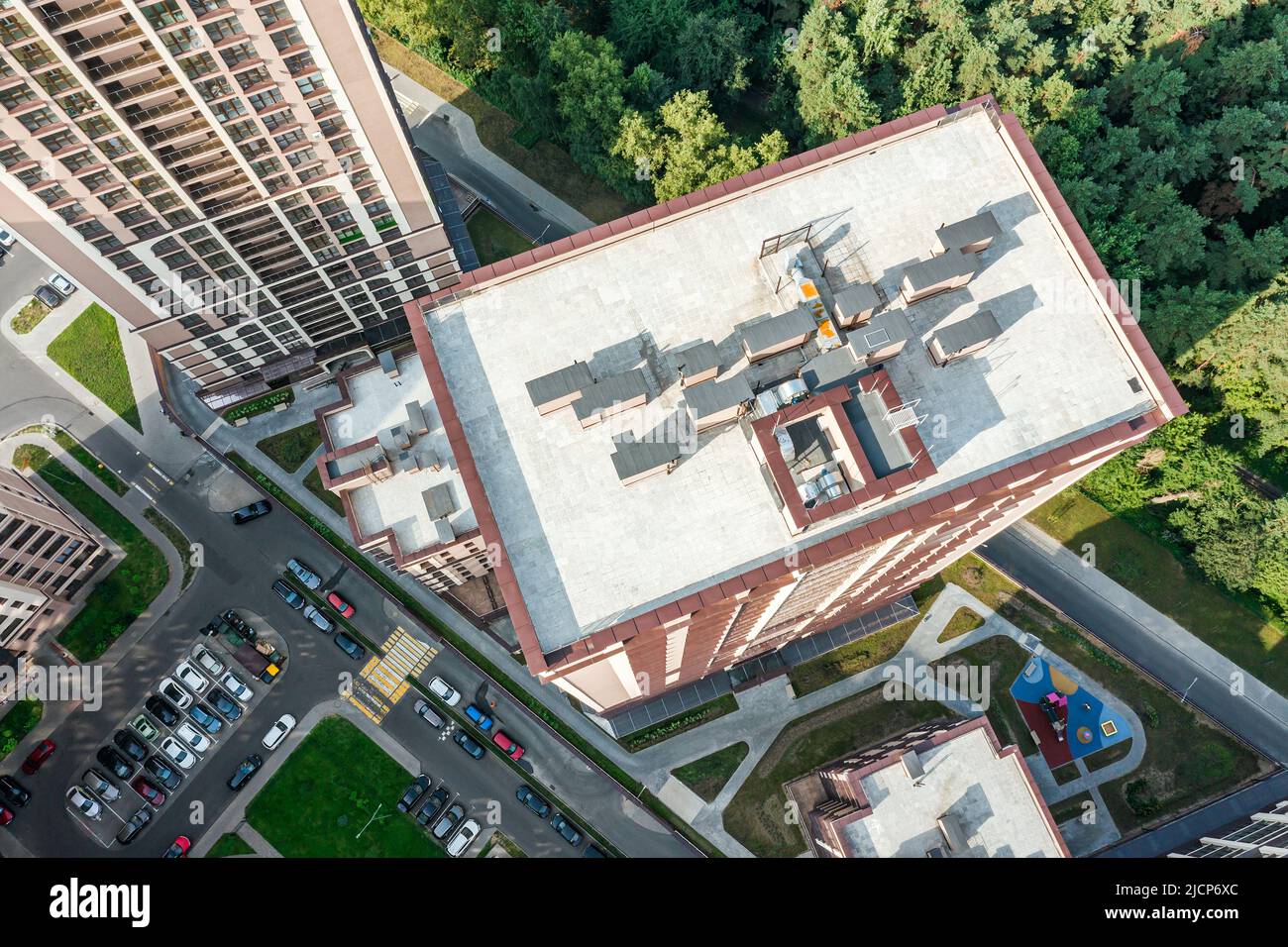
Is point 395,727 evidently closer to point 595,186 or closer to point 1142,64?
point 595,186

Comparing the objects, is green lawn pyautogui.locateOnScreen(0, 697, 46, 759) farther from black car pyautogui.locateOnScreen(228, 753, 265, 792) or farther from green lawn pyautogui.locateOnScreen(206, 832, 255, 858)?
green lawn pyautogui.locateOnScreen(206, 832, 255, 858)

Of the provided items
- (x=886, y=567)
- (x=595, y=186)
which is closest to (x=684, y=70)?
(x=595, y=186)

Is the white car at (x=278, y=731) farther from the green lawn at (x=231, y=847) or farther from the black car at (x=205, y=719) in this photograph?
the green lawn at (x=231, y=847)

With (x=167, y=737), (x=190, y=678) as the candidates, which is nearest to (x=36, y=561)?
(x=190, y=678)

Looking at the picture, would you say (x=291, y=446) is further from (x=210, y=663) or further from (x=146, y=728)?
(x=146, y=728)

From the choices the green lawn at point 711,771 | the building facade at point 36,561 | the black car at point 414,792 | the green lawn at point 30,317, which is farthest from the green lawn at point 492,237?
the green lawn at point 711,771

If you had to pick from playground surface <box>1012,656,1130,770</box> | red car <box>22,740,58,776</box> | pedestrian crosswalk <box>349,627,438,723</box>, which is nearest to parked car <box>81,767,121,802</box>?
red car <box>22,740,58,776</box>
